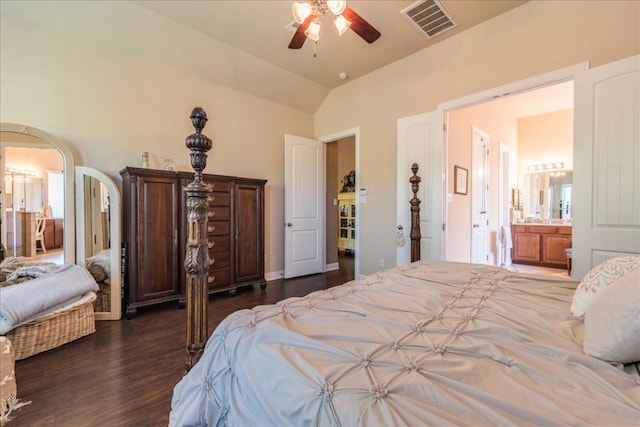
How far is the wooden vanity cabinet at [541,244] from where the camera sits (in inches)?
209

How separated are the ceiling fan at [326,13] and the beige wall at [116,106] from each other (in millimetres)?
1947

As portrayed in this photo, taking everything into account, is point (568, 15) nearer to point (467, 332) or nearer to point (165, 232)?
point (467, 332)

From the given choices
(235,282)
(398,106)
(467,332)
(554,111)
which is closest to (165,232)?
(235,282)

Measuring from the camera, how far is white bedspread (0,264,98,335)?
1959 millimetres

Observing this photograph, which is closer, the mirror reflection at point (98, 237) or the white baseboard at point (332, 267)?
the mirror reflection at point (98, 237)

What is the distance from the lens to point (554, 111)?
226 inches

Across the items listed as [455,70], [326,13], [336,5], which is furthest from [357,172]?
[336,5]

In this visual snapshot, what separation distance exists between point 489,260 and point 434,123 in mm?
3038

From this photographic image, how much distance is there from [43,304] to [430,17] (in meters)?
4.40

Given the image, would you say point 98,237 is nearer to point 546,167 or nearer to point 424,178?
point 424,178

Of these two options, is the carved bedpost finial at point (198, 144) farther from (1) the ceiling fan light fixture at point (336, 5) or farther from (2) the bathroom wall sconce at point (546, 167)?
(2) the bathroom wall sconce at point (546, 167)

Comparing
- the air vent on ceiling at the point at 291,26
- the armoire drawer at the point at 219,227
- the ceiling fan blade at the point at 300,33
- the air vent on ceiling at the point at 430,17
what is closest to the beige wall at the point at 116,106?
the armoire drawer at the point at 219,227

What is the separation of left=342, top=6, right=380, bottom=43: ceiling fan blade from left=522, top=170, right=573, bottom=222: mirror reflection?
5.61 metres

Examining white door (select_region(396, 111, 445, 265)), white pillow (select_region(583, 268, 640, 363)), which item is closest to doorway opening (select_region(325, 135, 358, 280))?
white door (select_region(396, 111, 445, 265))
